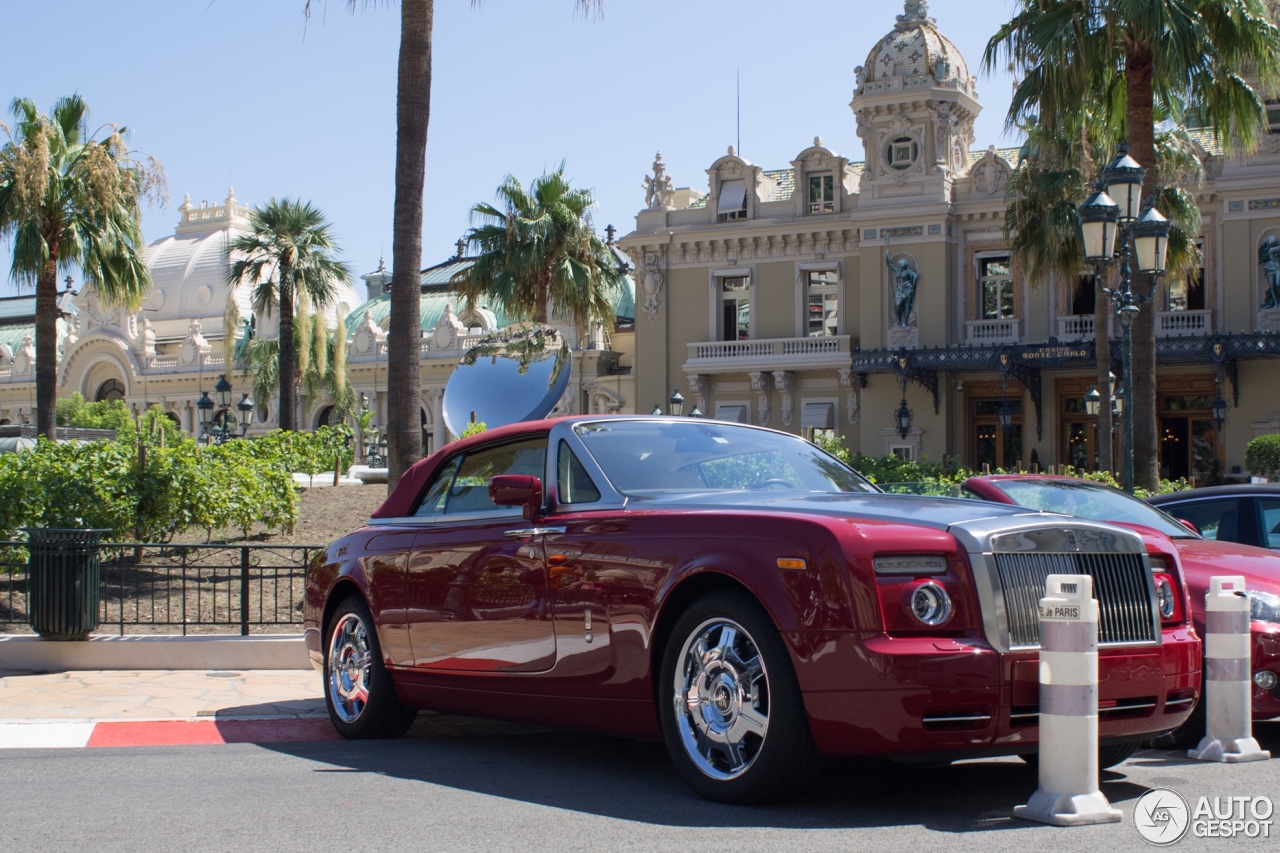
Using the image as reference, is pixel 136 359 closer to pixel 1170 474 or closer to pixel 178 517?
pixel 1170 474

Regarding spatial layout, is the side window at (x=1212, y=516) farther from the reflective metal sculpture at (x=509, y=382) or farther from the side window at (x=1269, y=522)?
the reflective metal sculpture at (x=509, y=382)

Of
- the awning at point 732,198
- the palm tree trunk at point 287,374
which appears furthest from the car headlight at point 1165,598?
the awning at point 732,198

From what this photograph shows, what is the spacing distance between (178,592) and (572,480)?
890 cm

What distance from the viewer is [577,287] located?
109 feet

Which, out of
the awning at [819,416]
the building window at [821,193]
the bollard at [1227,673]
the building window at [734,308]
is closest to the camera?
the bollard at [1227,673]

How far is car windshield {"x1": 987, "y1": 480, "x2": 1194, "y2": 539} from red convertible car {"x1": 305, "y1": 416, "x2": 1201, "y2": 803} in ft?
7.10

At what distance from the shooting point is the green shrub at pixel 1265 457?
1200 inches

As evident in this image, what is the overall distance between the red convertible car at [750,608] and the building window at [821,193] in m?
35.8

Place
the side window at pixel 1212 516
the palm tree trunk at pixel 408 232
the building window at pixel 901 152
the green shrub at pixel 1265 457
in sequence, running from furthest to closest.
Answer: the building window at pixel 901 152 < the green shrub at pixel 1265 457 < the palm tree trunk at pixel 408 232 < the side window at pixel 1212 516

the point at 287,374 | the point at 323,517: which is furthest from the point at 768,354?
the point at 323,517

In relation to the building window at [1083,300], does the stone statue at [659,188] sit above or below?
above

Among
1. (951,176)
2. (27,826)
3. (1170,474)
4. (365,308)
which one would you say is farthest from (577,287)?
(365,308)

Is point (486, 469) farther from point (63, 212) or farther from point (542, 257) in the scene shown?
point (542, 257)

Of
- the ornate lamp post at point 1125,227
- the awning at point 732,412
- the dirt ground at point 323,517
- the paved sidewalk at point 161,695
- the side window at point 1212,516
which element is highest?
the ornate lamp post at point 1125,227
